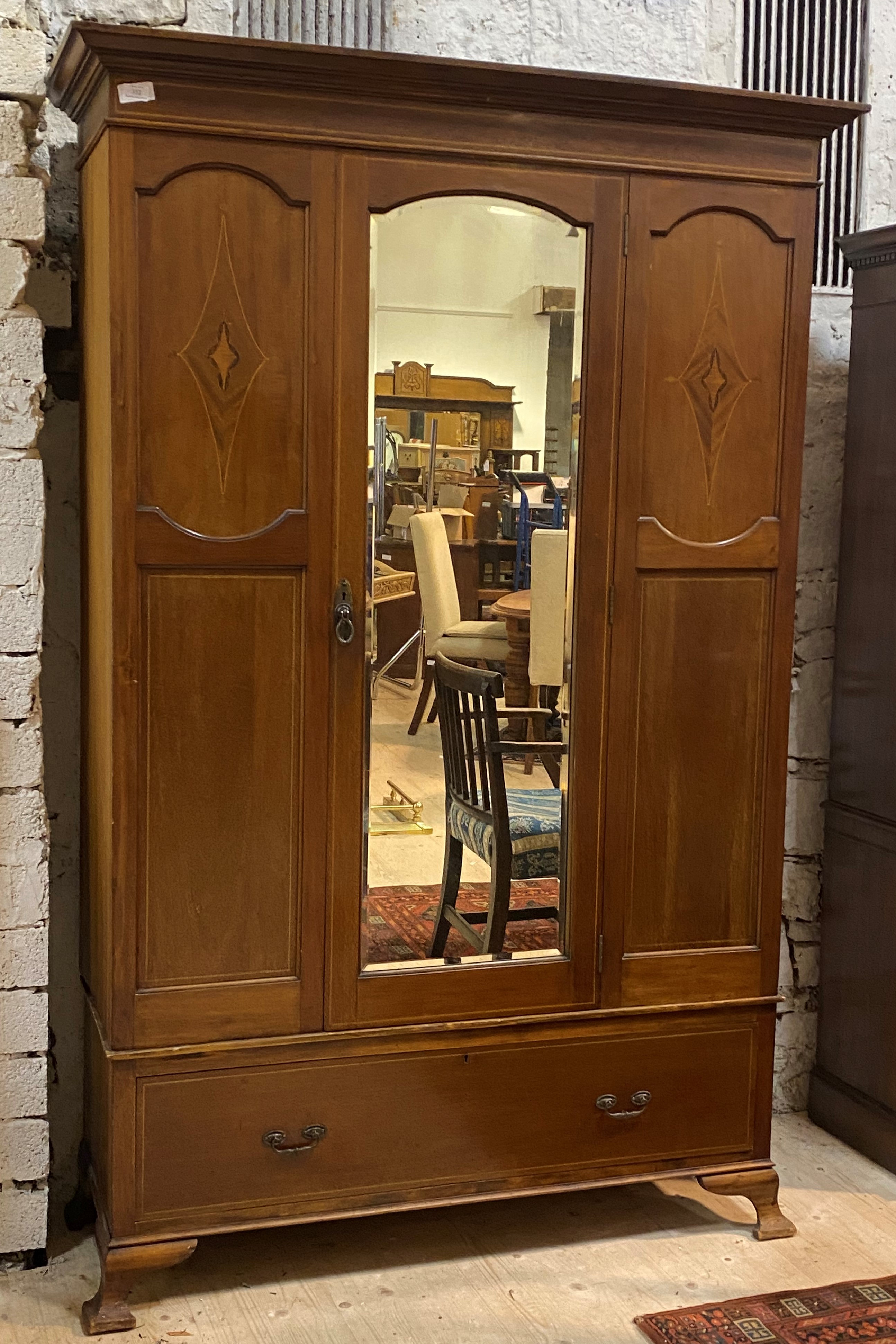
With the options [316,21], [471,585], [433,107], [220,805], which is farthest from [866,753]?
[316,21]

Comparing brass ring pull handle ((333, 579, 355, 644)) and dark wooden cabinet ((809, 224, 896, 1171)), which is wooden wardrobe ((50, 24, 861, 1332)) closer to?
brass ring pull handle ((333, 579, 355, 644))

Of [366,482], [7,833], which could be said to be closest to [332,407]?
[366,482]

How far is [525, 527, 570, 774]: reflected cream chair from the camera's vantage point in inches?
100

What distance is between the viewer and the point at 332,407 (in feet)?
7.84

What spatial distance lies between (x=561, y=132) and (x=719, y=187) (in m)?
0.31

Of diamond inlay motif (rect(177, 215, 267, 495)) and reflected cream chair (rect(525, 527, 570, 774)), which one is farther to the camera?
reflected cream chair (rect(525, 527, 570, 774))

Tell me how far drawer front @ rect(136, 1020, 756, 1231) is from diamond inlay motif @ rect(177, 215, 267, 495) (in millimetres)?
1066

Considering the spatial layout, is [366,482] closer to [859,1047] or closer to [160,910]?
[160,910]

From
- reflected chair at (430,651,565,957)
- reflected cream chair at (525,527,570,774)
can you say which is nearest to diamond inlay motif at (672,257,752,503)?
reflected cream chair at (525,527,570,774)

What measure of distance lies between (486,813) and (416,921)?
0.23 meters

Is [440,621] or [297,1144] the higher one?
[440,621]

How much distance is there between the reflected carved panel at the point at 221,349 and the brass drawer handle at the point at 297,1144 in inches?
41.3

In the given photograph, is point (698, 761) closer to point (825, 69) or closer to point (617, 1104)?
point (617, 1104)

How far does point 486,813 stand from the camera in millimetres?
2564
